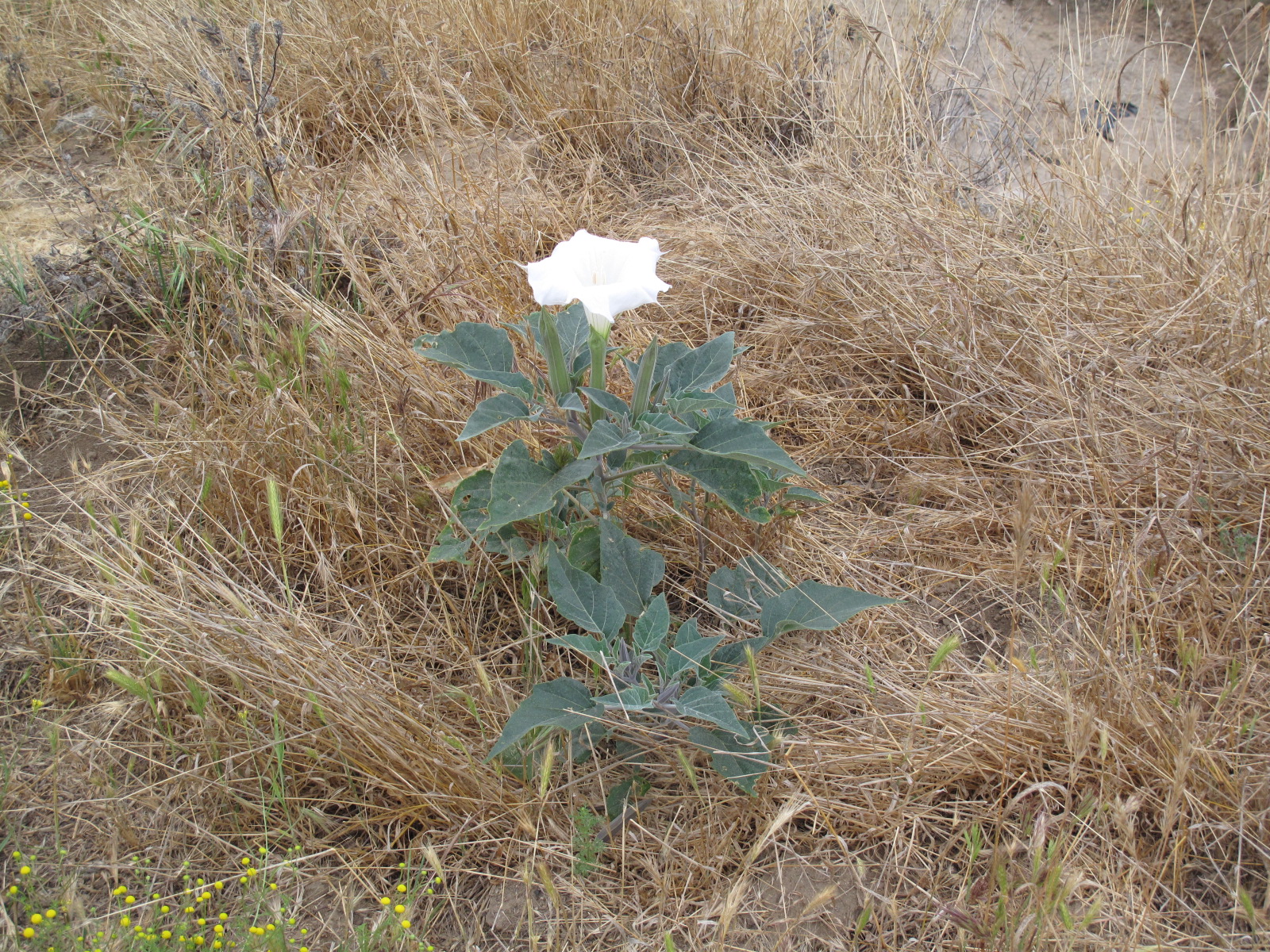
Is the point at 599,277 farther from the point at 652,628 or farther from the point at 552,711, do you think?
the point at 552,711

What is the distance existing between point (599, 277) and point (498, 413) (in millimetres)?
292

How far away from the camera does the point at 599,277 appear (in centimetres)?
147

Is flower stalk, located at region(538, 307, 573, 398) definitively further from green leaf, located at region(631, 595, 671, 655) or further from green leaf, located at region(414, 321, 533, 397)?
green leaf, located at region(631, 595, 671, 655)

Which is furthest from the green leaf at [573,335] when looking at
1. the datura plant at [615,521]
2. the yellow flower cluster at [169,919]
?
the yellow flower cluster at [169,919]

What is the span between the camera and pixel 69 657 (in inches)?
68.2

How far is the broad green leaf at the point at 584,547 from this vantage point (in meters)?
1.65

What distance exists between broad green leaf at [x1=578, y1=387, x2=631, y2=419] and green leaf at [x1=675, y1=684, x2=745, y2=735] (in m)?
0.48

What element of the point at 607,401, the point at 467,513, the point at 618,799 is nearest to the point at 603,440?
the point at 607,401

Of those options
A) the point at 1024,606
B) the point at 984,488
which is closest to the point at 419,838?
the point at 1024,606

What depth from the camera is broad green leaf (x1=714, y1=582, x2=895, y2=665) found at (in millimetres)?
1557

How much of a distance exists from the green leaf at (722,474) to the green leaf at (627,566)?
0.17 meters

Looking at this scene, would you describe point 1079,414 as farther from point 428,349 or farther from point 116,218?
point 116,218

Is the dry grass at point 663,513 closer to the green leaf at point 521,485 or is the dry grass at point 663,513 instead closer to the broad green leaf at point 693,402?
the green leaf at point 521,485

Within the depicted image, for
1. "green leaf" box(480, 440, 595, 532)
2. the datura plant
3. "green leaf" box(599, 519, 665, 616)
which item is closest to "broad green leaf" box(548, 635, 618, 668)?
the datura plant
